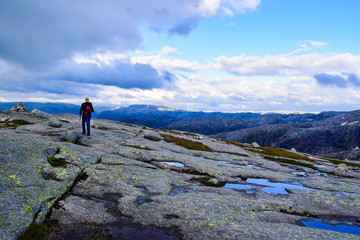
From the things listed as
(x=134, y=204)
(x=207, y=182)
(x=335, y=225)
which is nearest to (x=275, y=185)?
(x=207, y=182)

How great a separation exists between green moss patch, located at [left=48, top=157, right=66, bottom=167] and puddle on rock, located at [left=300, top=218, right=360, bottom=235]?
73.2ft

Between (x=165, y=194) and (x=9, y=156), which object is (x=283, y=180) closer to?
(x=165, y=194)

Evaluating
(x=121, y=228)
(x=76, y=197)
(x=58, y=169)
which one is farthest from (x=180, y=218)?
(x=58, y=169)

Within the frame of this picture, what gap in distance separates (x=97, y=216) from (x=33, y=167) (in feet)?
26.5

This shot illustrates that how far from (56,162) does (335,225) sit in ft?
84.4

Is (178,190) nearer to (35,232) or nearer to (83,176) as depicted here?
(83,176)

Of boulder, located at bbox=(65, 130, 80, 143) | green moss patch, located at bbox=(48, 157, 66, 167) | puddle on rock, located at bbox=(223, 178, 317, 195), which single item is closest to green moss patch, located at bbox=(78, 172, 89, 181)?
green moss patch, located at bbox=(48, 157, 66, 167)

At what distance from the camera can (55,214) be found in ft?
44.2

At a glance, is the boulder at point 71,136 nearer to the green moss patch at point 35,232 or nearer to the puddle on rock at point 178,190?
the puddle on rock at point 178,190

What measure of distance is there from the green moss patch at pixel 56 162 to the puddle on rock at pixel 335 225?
22.3m

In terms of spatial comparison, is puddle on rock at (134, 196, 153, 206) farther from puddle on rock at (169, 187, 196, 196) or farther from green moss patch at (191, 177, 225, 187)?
green moss patch at (191, 177, 225, 187)

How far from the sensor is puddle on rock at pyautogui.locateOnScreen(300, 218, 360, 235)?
16.5 m

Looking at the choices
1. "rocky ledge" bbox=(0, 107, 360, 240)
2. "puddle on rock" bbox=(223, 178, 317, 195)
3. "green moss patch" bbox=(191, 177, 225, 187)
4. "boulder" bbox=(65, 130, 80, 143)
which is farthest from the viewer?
"boulder" bbox=(65, 130, 80, 143)

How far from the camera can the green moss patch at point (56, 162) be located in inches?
771
